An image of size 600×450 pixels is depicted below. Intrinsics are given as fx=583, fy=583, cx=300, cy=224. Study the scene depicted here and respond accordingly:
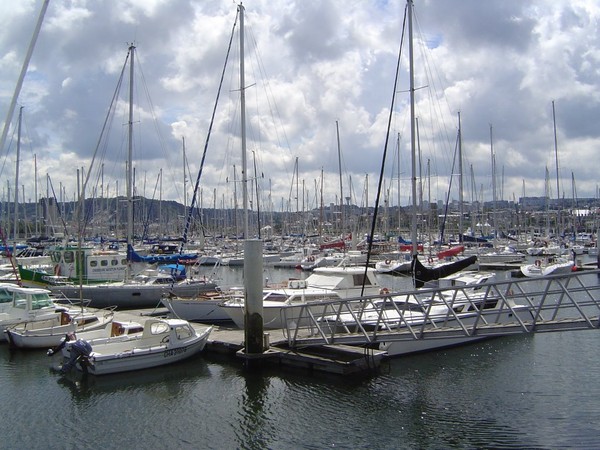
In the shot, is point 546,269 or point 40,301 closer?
point 40,301

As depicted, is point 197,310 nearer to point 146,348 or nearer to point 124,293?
point 124,293

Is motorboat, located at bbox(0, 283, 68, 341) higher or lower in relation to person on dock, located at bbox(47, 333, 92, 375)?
higher

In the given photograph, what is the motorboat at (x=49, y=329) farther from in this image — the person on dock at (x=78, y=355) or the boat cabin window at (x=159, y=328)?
the person on dock at (x=78, y=355)

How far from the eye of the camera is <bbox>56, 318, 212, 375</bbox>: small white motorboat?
2275 cm

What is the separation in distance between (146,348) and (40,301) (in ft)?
28.8

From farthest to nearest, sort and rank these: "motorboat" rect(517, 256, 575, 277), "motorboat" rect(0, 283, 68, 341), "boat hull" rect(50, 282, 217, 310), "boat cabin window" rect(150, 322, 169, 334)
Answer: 1. "motorboat" rect(517, 256, 575, 277)
2. "boat hull" rect(50, 282, 217, 310)
3. "motorboat" rect(0, 283, 68, 341)
4. "boat cabin window" rect(150, 322, 169, 334)

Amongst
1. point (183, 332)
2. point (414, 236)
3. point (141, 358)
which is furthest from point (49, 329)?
point (414, 236)

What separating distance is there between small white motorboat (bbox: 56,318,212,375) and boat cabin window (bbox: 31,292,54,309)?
652cm

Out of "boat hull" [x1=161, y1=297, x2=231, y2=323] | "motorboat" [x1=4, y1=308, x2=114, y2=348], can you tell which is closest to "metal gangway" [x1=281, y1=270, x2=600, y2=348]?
"boat hull" [x1=161, y1=297, x2=231, y2=323]

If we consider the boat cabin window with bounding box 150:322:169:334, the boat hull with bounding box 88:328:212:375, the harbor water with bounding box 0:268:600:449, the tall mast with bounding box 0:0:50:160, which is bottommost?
the harbor water with bounding box 0:268:600:449

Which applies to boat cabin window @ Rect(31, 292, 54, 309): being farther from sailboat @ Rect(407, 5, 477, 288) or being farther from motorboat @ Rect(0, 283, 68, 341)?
sailboat @ Rect(407, 5, 477, 288)

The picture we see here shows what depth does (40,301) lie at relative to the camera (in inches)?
1153

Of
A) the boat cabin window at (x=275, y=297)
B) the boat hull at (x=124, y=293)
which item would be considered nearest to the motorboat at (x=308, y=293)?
the boat cabin window at (x=275, y=297)

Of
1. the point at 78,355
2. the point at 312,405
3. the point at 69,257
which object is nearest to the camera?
the point at 312,405
